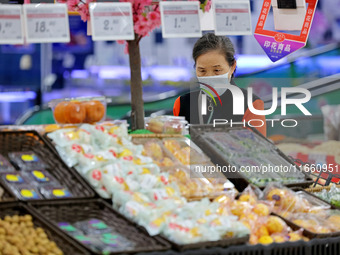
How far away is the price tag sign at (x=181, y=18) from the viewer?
2.69 m

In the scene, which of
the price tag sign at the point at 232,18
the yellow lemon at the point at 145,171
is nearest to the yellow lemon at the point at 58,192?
the yellow lemon at the point at 145,171

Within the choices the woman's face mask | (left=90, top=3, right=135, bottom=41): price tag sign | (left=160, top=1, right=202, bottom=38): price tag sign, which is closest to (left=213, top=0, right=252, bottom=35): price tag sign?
(left=160, top=1, right=202, bottom=38): price tag sign

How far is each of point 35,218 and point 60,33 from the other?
0.91 meters

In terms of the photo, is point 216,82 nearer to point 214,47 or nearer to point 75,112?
point 214,47

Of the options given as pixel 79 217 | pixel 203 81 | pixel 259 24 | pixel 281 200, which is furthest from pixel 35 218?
pixel 259 24

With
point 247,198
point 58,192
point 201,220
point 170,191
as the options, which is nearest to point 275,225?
point 247,198

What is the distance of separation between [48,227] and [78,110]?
89 centimetres

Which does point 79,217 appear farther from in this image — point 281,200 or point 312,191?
point 312,191

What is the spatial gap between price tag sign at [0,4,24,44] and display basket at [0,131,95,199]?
1.48 ft

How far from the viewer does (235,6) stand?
281 cm

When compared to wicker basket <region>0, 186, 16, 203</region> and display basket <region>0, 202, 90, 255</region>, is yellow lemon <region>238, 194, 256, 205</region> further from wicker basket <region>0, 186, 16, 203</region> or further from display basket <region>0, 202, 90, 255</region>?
wicker basket <region>0, 186, 16, 203</region>

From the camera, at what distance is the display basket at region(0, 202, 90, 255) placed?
6.44 feet

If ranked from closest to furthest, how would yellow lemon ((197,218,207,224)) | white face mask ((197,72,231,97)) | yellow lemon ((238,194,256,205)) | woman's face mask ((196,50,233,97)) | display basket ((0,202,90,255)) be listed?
display basket ((0,202,90,255)) → yellow lemon ((197,218,207,224)) → yellow lemon ((238,194,256,205)) → white face mask ((197,72,231,97)) → woman's face mask ((196,50,233,97))

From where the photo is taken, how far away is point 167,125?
10.0ft
